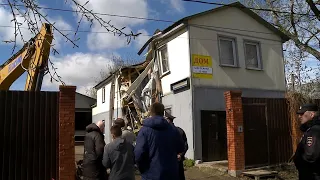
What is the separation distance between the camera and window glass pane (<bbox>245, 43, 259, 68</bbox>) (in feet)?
53.5

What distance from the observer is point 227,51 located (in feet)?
51.8

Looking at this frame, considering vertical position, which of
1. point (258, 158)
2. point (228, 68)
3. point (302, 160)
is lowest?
point (258, 158)

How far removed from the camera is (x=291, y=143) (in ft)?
41.6

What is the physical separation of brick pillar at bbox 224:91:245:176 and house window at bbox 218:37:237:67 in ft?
14.5

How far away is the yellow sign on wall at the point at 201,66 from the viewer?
14.5m

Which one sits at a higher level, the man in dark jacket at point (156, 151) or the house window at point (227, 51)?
the house window at point (227, 51)

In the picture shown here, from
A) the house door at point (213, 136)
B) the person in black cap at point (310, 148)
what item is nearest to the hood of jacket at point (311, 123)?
the person in black cap at point (310, 148)

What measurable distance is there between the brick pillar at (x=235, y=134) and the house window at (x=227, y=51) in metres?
4.42

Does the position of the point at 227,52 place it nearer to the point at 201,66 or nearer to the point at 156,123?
the point at 201,66

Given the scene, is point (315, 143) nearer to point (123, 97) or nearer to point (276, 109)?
point (276, 109)

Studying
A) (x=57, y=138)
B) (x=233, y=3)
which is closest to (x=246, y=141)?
(x=57, y=138)

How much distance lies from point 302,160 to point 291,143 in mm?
9131

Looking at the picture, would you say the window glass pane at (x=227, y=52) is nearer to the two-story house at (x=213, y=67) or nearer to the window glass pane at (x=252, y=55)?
the two-story house at (x=213, y=67)

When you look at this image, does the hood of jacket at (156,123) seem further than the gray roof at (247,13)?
No
